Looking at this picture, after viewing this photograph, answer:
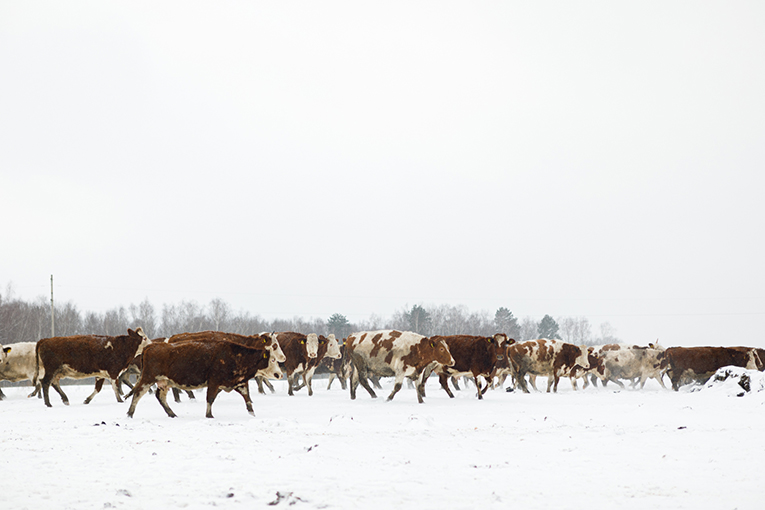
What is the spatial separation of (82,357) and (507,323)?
337 feet

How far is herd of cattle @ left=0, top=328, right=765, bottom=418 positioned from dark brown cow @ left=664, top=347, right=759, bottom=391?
0.04 metres

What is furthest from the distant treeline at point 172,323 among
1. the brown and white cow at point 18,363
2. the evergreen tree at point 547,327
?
the brown and white cow at point 18,363

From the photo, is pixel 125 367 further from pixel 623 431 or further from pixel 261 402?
pixel 623 431

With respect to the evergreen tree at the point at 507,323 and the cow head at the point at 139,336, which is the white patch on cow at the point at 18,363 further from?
the evergreen tree at the point at 507,323

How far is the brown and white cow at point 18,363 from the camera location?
20.2m

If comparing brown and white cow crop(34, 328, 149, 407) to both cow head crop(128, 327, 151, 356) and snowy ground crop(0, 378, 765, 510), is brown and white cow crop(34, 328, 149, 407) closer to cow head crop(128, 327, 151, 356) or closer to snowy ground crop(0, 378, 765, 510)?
cow head crop(128, 327, 151, 356)

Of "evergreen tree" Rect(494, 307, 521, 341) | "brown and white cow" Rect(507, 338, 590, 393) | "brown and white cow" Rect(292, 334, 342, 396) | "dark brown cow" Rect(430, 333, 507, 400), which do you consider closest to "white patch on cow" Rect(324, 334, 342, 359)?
"brown and white cow" Rect(292, 334, 342, 396)

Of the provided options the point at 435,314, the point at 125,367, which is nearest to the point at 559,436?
the point at 125,367

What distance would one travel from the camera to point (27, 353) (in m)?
20.4

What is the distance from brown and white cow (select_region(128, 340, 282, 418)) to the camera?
13219 millimetres

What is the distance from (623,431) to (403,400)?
8.86m

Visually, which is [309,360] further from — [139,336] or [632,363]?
[632,363]

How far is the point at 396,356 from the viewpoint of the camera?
19172 millimetres

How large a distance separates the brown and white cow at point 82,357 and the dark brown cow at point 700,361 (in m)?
24.0
